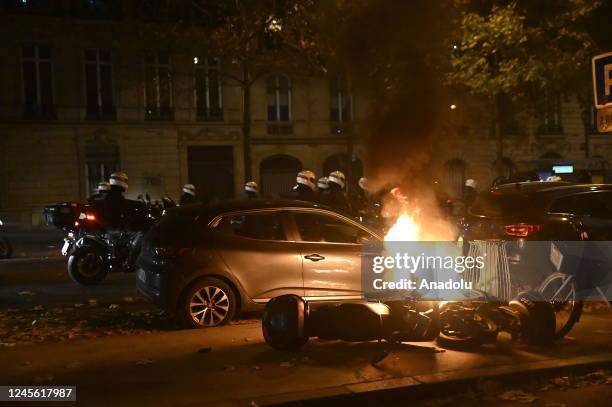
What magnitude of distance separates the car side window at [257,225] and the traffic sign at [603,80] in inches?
144

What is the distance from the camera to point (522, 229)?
877 centimetres

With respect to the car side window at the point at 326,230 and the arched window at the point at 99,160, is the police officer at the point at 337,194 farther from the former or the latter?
the arched window at the point at 99,160

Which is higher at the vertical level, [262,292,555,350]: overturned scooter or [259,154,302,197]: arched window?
[259,154,302,197]: arched window

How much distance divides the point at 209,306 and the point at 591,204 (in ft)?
16.6

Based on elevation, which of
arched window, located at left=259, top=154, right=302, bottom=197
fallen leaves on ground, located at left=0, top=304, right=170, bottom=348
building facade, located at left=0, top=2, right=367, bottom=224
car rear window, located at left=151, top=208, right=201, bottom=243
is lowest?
fallen leaves on ground, located at left=0, top=304, right=170, bottom=348

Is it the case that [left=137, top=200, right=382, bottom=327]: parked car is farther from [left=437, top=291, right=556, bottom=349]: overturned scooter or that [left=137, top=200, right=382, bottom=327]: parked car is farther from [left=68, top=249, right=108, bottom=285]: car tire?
[left=68, top=249, right=108, bottom=285]: car tire

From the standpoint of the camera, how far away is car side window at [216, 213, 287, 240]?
830 centimetres

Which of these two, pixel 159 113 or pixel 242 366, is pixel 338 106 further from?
pixel 242 366

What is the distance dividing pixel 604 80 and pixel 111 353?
5.61 m

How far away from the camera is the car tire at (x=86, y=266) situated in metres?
11.7

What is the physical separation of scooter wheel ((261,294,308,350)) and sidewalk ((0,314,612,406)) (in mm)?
133

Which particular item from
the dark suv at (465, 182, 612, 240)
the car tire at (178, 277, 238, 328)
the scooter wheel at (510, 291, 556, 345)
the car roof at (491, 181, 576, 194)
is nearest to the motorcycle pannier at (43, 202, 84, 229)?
the car tire at (178, 277, 238, 328)

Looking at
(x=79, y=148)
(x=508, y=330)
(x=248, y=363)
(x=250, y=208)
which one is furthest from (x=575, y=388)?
(x=79, y=148)

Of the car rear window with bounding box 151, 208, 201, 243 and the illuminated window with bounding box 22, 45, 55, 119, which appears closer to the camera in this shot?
the car rear window with bounding box 151, 208, 201, 243
